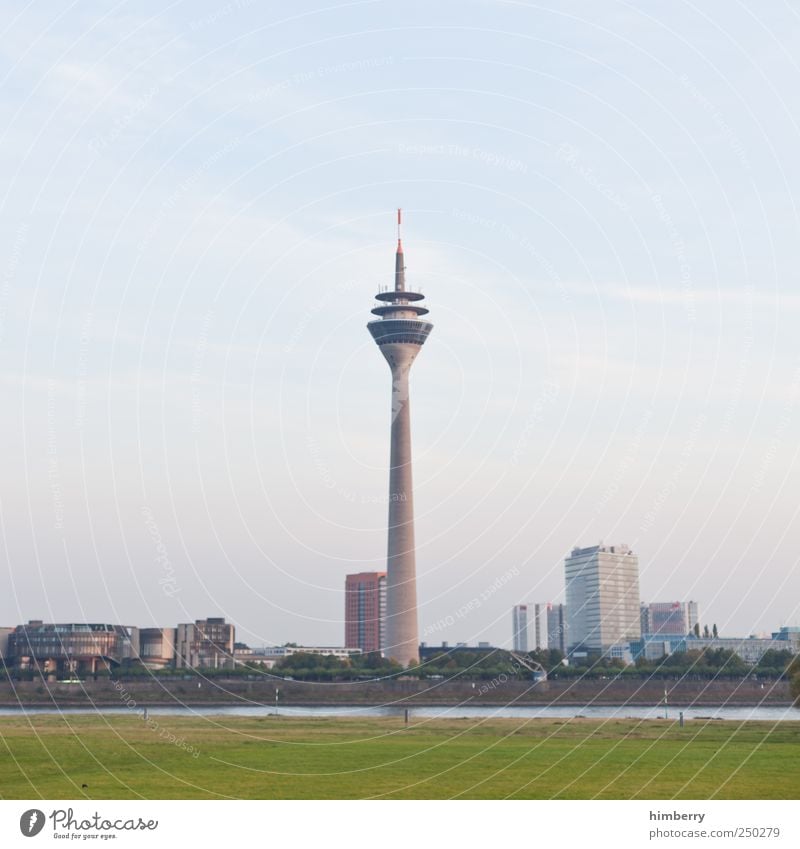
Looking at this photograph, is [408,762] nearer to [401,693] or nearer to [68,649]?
[401,693]

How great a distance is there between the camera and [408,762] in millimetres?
44844

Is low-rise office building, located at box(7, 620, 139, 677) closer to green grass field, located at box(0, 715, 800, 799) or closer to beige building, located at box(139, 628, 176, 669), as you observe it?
beige building, located at box(139, 628, 176, 669)

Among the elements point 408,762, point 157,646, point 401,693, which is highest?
point 157,646

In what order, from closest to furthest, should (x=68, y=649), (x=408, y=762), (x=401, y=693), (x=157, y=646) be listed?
(x=408, y=762) → (x=401, y=693) → (x=68, y=649) → (x=157, y=646)

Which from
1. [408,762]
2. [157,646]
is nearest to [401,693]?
[157,646]

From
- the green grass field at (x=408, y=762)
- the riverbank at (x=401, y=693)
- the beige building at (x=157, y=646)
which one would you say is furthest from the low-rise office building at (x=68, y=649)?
the green grass field at (x=408, y=762)

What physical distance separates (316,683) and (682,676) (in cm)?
5423

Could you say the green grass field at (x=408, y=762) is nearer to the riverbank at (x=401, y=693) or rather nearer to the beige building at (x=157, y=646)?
the riverbank at (x=401, y=693)

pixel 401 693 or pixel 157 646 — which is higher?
pixel 157 646

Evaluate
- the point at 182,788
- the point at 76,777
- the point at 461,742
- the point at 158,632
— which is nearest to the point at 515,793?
the point at 182,788

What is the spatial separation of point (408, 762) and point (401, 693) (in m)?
124

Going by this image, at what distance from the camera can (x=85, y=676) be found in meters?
176

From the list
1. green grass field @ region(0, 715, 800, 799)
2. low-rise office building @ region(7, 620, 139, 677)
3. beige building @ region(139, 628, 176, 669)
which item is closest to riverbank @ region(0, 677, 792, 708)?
low-rise office building @ region(7, 620, 139, 677)

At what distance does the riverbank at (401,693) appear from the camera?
15500 cm
